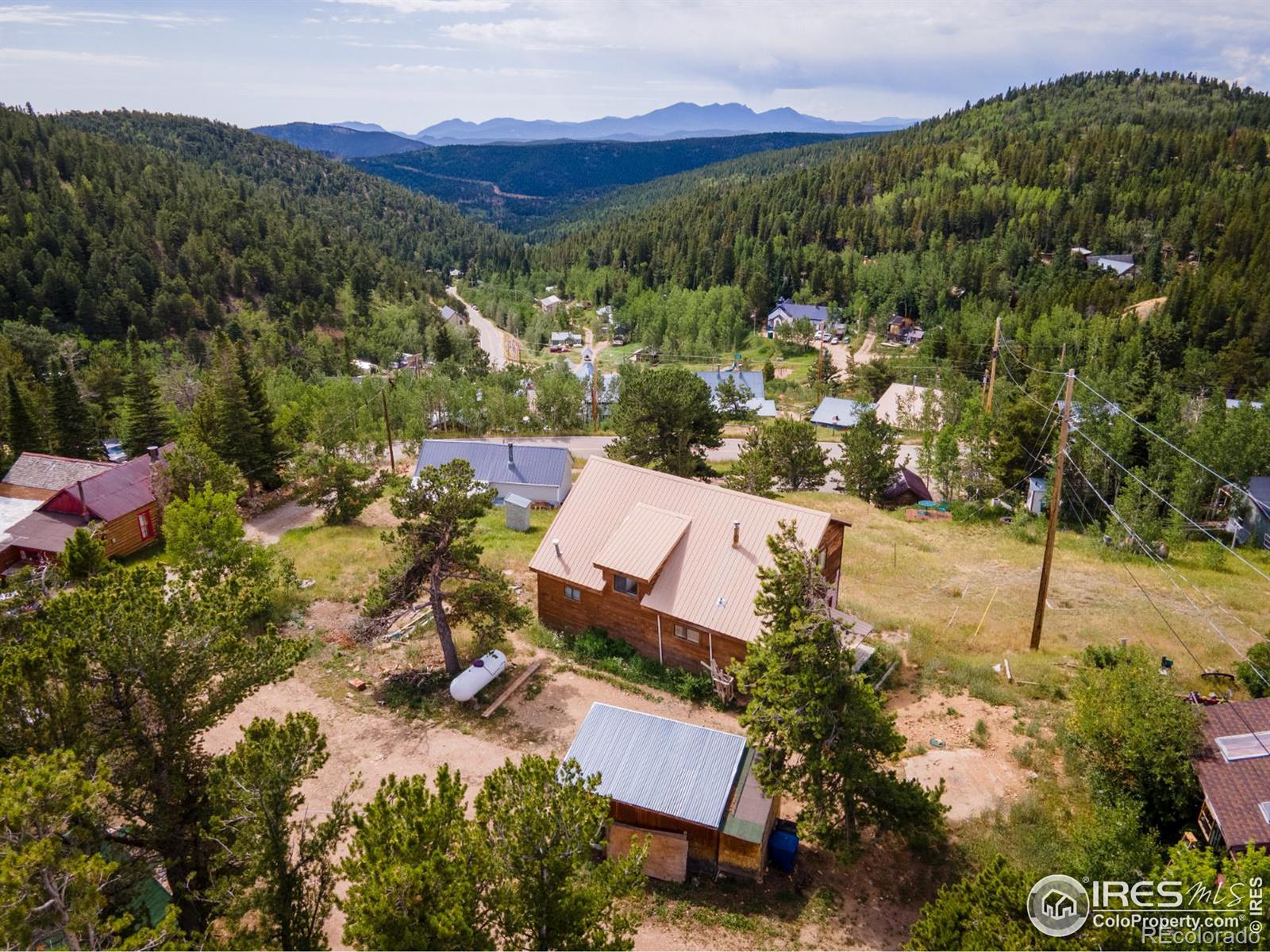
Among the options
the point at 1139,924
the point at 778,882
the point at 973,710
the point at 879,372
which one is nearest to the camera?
the point at 1139,924

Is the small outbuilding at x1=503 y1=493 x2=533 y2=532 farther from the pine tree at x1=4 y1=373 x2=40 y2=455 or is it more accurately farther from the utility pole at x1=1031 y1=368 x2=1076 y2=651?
the pine tree at x1=4 y1=373 x2=40 y2=455

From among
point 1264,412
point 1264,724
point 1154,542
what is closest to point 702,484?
point 1264,724

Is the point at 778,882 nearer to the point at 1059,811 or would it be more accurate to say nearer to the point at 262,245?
the point at 1059,811

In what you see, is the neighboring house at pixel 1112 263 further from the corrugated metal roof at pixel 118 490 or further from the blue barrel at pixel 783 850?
the corrugated metal roof at pixel 118 490

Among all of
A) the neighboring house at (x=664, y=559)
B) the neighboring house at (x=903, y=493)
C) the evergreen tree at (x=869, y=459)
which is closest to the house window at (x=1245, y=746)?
the neighboring house at (x=664, y=559)

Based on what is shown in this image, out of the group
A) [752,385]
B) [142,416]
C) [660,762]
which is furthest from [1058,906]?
[752,385]

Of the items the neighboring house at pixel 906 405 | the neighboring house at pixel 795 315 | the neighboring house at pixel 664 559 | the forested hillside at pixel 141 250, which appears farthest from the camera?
the neighboring house at pixel 795 315
